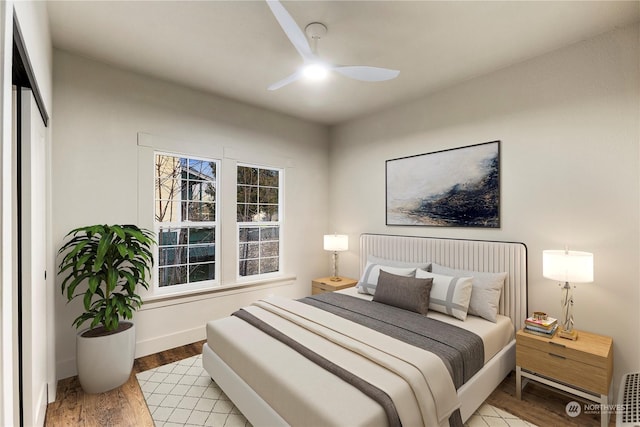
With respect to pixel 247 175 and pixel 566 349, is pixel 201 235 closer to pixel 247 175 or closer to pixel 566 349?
pixel 247 175

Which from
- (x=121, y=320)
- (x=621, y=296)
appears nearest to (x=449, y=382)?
(x=621, y=296)

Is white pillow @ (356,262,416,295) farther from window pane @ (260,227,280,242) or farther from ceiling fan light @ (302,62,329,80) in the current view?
ceiling fan light @ (302,62,329,80)

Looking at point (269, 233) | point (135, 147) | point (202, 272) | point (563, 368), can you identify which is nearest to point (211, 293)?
point (202, 272)

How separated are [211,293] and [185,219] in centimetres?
94

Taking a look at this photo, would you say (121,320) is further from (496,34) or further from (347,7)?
(496,34)

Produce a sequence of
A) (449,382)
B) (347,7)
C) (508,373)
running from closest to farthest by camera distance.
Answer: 1. (449,382)
2. (347,7)
3. (508,373)

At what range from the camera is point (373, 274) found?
359cm

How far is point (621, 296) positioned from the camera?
8.07 ft

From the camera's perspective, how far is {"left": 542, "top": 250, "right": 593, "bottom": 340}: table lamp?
2301 mm

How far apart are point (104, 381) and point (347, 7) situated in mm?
3478

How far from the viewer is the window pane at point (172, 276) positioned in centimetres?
352

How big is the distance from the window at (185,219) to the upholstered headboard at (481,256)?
229 cm

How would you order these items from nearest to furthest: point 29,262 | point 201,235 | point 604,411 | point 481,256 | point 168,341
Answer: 1. point 29,262
2. point 604,411
3. point 481,256
4. point 168,341
5. point 201,235

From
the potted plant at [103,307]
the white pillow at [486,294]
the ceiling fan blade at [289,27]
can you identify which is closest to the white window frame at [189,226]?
the potted plant at [103,307]
